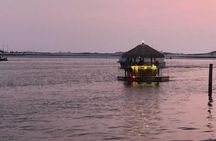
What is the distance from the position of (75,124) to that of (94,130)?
6.82ft

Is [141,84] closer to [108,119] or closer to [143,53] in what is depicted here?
[143,53]

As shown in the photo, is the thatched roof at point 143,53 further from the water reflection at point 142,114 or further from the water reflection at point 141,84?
the water reflection at point 142,114

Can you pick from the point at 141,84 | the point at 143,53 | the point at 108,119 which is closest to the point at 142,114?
the point at 108,119

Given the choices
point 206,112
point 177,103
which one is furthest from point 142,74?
point 206,112

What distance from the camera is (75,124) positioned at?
2403 centimetres

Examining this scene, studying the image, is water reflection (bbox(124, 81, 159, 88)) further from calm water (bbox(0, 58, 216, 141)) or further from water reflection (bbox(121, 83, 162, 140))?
calm water (bbox(0, 58, 216, 141))

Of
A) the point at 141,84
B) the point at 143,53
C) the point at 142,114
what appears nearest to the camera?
the point at 142,114

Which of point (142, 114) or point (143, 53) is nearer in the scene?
point (142, 114)

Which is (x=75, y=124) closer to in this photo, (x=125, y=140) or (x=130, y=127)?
(x=130, y=127)

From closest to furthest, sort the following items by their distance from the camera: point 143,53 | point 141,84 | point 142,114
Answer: point 142,114
point 141,84
point 143,53

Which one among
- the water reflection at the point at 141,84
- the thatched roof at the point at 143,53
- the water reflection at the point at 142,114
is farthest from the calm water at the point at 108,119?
the thatched roof at the point at 143,53

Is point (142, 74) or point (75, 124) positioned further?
point (142, 74)

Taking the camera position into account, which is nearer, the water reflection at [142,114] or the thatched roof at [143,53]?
the water reflection at [142,114]

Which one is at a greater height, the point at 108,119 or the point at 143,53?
the point at 143,53
